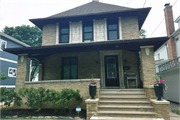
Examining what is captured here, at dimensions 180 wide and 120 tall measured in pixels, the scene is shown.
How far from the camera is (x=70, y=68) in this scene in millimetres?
8914

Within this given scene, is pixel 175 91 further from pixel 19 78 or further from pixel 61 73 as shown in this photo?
pixel 19 78

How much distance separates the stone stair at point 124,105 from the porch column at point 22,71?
4.37 metres

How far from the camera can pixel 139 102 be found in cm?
547

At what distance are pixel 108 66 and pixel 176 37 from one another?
31.1 ft

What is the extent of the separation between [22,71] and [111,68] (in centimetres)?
539

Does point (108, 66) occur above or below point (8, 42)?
below

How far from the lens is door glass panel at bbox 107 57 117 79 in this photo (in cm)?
832

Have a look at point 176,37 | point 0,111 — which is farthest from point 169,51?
point 0,111

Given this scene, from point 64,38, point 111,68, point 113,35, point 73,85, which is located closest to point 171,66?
point 111,68

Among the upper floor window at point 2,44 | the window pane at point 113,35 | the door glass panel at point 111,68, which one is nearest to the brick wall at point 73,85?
the door glass panel at point 111,68

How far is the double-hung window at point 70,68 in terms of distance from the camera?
A: 8.84 meters

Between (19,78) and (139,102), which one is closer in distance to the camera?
(139,102)

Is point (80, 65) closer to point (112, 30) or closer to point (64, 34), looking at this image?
point (64, 34)

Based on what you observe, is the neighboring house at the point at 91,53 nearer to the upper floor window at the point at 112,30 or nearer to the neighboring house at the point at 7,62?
the upper floor window at the point at 112,30
